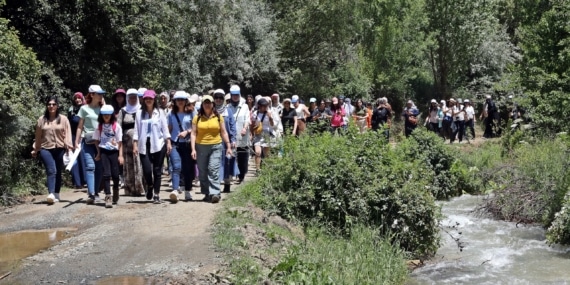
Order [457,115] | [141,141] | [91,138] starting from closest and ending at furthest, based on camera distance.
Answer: [141,141] < [91,138] < [457,115]

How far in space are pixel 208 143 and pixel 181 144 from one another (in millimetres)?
849

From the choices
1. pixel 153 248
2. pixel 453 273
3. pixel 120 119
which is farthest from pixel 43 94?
pixel 453 273


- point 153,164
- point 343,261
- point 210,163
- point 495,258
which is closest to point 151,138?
point 153,164

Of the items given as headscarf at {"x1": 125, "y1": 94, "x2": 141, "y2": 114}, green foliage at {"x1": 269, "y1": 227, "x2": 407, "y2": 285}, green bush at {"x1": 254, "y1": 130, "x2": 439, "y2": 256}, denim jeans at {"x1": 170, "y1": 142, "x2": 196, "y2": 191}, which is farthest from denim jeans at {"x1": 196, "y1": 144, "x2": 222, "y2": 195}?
green foliage at {"x1": 269, "y1": 227, "x2": 407, "y2": 285}

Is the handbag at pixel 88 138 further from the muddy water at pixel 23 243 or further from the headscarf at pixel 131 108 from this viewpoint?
the muddy water at pixel 23 243

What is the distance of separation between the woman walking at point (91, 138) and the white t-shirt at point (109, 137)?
31cm

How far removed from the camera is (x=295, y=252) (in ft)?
25.1

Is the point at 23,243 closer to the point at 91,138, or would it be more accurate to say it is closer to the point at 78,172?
the point at 91,138

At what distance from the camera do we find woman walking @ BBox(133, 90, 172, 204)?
1078cm

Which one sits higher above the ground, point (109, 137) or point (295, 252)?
point (109, 137)

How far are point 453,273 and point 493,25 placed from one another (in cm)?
2906

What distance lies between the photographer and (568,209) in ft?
37.3

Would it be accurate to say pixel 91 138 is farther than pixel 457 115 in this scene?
No

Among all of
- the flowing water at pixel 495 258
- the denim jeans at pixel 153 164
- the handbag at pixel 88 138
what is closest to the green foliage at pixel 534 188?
the flowing water at pixel 495 258
